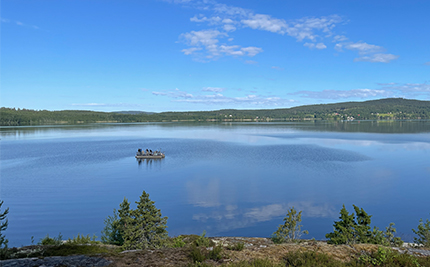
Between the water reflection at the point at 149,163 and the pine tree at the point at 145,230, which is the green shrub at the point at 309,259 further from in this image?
the water reflection at the point at 149,163

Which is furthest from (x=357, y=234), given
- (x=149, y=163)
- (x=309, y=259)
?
(x=149, y=163)

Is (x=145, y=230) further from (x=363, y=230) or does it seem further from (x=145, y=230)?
(x=363, y=230)

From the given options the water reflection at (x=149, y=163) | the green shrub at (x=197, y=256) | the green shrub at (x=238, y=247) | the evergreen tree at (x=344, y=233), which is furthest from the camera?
the water reflection at (x=149, y=163)

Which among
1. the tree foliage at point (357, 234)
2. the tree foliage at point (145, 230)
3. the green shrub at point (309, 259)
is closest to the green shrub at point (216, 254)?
the green shrub at point (309, 259)

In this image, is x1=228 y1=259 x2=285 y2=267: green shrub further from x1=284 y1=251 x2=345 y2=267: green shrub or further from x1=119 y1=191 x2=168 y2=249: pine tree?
x1=119 y1=191 x2=168 y2=249: pine tree

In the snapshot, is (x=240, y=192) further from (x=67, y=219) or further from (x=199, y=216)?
(x=67, y=219)

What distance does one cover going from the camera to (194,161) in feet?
133

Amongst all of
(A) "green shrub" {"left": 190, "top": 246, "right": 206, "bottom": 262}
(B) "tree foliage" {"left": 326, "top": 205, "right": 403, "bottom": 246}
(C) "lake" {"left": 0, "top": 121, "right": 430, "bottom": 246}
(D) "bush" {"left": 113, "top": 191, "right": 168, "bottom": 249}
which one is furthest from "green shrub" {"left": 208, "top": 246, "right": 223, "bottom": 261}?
(C) "lake" {"left": 0, "top": 121, "right": 430, "bottom": 246}

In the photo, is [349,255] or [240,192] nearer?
[349,255]

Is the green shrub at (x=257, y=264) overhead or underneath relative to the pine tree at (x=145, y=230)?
overhead

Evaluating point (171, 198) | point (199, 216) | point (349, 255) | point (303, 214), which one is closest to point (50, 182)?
point (171, 198)

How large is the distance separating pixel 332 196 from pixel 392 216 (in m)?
4.67

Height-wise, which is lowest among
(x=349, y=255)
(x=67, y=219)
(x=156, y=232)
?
(x=67, y=219)

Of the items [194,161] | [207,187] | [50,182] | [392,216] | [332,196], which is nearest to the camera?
[392,216]
